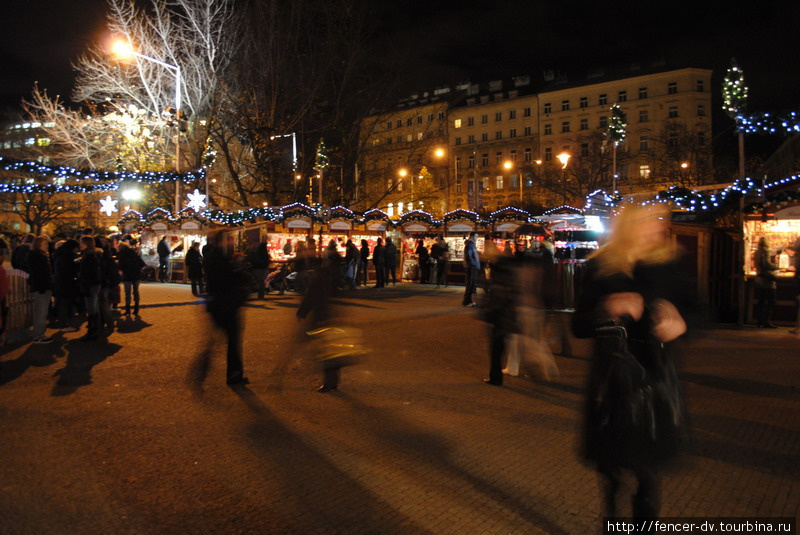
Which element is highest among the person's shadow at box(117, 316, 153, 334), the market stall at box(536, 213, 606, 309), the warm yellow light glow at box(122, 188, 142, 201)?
the warm yellow light glow at box(122, 188, 142, 201)

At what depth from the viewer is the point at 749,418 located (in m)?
5.74

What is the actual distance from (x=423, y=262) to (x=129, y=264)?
12.7 metres

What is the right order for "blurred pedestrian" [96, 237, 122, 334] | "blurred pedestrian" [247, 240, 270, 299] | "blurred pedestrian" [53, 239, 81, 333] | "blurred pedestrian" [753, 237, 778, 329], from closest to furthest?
"blurred pedestrian" [53, 239, 81, 333]
"blurred pedestrian" [96, 237, 122, 334]
"blurred pedestrian" [753, 237, 778, 329]
"blurred pedestrian" [247, 240, 270, 299]

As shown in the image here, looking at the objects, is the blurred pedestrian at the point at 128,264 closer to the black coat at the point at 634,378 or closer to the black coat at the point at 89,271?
the black coat at the point at 89,271

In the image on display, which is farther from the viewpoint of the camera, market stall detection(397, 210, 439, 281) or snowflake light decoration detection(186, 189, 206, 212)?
snowflake light decoration detection(186, 189, 206, 212)

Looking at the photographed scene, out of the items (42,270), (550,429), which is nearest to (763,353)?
(550,429)

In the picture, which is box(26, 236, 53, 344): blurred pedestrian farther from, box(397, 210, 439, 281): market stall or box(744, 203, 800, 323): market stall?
box(397, 210, 439, 281): market stall

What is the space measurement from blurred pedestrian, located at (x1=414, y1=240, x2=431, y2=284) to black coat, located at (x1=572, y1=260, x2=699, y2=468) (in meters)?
20.4

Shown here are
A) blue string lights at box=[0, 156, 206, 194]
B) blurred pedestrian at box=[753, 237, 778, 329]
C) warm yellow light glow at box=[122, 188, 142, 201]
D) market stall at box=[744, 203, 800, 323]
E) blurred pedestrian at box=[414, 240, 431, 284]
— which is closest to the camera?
blurred pedestrian at box=[753, 237, 778, 329]

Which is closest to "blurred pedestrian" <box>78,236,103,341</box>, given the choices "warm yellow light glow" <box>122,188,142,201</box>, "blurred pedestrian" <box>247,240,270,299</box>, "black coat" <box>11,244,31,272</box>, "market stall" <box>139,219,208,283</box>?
"black coat" <box>11,244,31,272</box>

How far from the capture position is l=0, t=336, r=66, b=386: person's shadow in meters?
7.64

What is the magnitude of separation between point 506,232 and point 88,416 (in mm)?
19416

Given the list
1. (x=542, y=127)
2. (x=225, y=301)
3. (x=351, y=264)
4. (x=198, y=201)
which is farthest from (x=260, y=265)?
(x=542, y=127)

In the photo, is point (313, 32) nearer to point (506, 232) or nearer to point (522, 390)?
point (506, 232)
